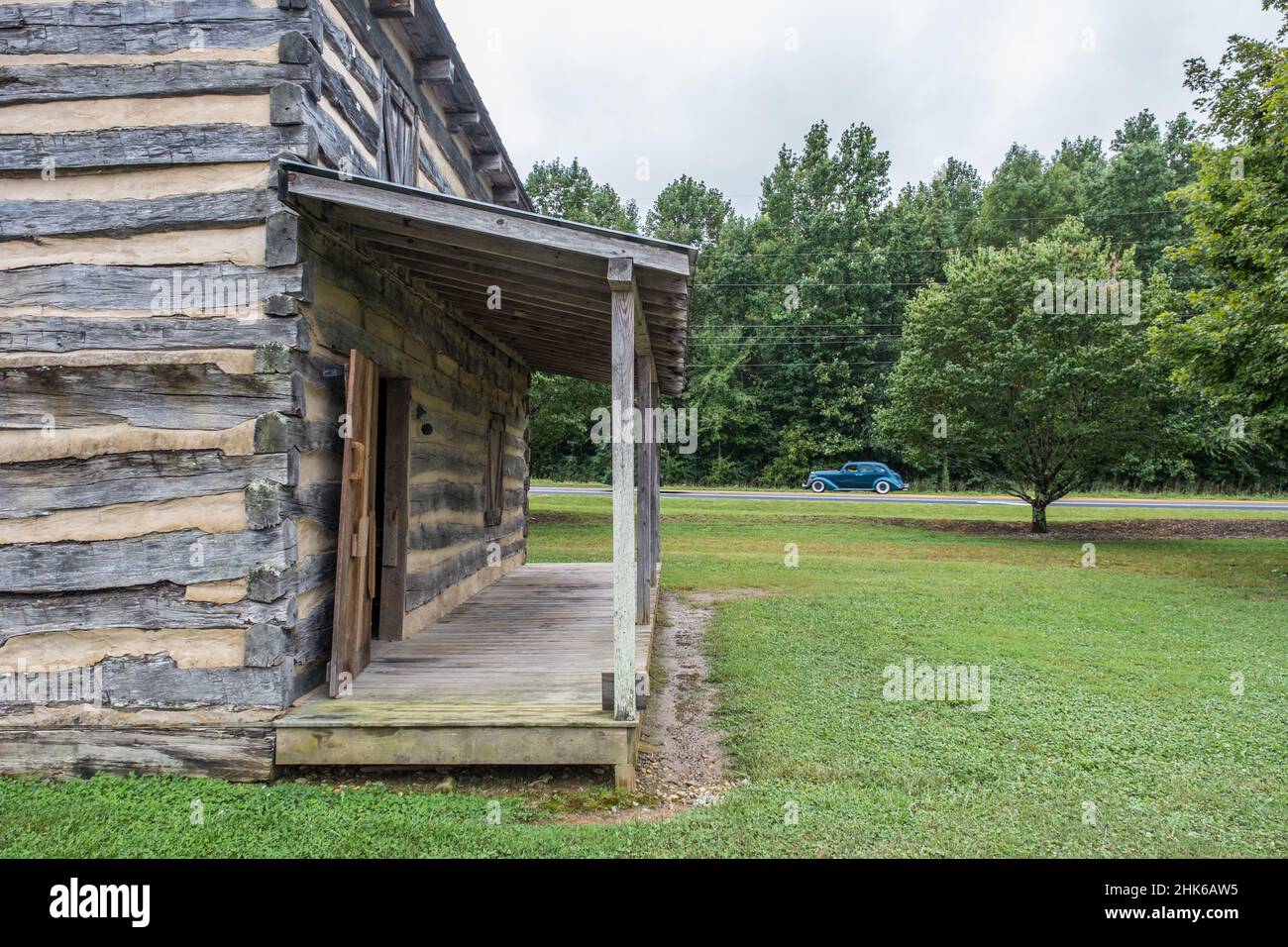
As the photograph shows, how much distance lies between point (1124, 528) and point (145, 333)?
22591 millimetres

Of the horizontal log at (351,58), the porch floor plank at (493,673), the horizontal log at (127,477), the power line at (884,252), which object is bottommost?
the porch floor plank at (493,673)

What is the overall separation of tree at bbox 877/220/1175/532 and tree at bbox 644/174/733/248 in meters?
26.5

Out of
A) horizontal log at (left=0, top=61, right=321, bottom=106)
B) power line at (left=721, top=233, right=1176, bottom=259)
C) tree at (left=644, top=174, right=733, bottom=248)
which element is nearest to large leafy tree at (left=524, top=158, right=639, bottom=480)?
tree at (left=644, top=174, right=733, bottom=248)

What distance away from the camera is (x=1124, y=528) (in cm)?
2097

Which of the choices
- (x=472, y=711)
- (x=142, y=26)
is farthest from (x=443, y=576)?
(x=142, y=26)

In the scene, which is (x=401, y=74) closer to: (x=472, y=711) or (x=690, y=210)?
(x=472, y=711)

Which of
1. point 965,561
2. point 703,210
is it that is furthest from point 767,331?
point 965,561

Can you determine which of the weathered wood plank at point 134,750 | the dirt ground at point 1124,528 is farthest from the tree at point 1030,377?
the weathered wood plank at point 134,750

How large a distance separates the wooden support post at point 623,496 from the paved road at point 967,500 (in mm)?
24292

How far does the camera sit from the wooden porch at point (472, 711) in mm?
4609

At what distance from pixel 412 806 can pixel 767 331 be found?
124ft

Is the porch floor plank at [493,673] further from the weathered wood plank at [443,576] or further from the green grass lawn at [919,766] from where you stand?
the green grass lawn at [919,766]
